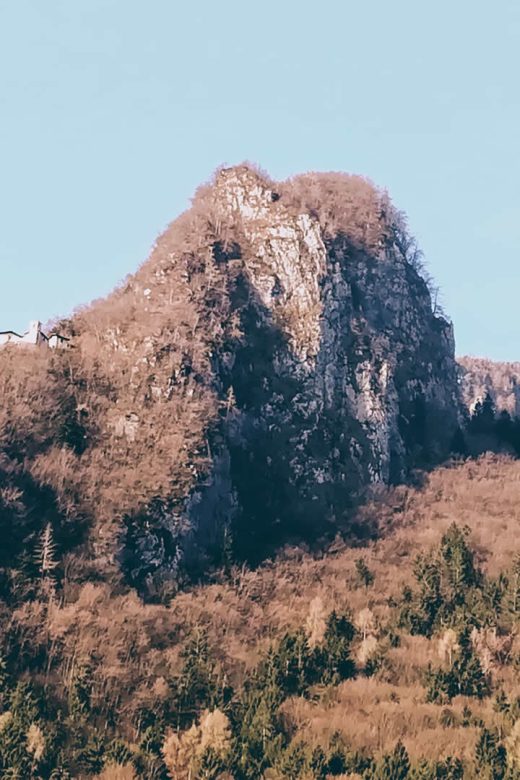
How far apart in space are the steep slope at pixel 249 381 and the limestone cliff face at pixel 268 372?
196mm

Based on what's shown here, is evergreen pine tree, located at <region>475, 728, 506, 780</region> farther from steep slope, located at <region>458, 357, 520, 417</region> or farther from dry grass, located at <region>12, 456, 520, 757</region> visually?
steep slope, located at <region>458, 357, 520, 417</region>

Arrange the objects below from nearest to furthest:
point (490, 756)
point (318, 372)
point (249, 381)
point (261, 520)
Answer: point (490, 756) → point (261, 520) → point (249, 381) → point (318, 372)

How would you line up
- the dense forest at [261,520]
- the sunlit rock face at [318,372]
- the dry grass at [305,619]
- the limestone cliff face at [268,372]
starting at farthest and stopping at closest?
the sunlit rock face at [318,372], the limestone cliff face at [268,372], the dry grass at [305,619], the dense forest at [261,520]

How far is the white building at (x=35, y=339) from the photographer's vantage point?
424 feet

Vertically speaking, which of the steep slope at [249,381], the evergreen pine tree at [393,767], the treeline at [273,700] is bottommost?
the evergreen pine tree at [393,767]

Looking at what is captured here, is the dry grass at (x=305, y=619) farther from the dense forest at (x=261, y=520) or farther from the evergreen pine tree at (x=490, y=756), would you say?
the evergreen pine tree at (x=490, y=756)

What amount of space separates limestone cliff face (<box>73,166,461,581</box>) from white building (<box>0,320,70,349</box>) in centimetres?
556

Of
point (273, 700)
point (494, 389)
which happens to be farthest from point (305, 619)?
point (494, 389)

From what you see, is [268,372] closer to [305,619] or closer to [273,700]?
[305,619]

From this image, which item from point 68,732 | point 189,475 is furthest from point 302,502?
point 68,732

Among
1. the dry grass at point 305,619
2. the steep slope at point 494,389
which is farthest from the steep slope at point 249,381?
the steep slope at point 494,389

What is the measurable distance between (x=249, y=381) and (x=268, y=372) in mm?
2679

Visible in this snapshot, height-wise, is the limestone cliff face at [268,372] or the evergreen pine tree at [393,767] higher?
the limestone cliff face at [268,372]

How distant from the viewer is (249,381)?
127 m
